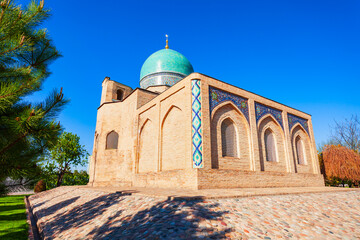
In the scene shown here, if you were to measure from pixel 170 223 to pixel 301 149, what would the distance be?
12.2 m

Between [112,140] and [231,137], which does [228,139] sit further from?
[112,140]

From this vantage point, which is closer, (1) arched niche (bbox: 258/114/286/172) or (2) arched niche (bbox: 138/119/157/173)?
(1) arched niche (bbox: 258/114/286/172)

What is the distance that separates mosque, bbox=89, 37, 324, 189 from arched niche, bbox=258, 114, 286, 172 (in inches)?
1.8

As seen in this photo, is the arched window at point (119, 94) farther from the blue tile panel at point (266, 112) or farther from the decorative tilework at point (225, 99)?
the blue tile panel at point (266, 112)

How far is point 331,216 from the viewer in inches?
188

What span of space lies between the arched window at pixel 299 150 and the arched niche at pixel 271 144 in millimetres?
1963

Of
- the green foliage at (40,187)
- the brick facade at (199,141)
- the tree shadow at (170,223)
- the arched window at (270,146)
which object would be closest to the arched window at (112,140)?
the brick facade at (199,141)

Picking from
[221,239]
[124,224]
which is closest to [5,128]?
[124,224]

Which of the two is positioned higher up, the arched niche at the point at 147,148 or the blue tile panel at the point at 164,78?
the blue tile panel at the point at 164,78

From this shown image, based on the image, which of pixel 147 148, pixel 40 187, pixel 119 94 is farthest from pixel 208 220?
pixel 40 187

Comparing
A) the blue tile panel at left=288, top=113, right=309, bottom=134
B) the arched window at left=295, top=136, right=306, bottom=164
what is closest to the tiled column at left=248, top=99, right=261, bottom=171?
the blue tile panel at left=288, top=113, right=309, bottom=134

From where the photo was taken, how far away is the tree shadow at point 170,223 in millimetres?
2873

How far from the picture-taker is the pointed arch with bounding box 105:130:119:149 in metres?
12.8

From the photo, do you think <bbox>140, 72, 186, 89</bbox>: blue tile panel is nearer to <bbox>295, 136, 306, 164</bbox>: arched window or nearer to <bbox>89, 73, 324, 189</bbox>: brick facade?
<bbox>89, 73, 324, 189</bbox>: brick facade
